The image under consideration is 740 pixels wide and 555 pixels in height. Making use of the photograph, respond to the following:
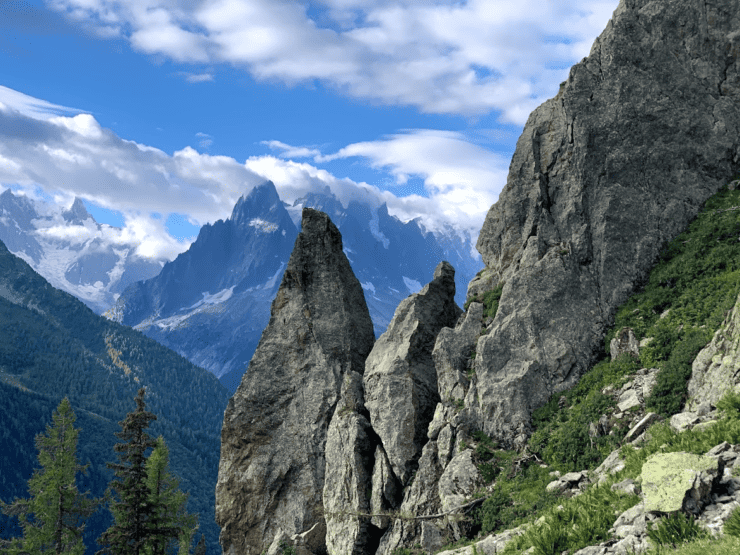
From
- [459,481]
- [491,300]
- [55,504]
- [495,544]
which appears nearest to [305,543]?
[459,481]

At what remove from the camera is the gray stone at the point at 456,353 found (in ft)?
93.6

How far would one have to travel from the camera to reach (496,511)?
22109 millimetres

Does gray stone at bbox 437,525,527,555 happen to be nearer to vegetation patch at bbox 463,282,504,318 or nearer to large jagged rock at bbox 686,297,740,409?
large jagged rock at bbox 686,297,740,409

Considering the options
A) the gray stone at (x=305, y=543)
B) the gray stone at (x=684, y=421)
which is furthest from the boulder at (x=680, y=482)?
the gray stone at (x=305, y=543)

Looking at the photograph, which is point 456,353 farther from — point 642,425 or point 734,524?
point 734,524

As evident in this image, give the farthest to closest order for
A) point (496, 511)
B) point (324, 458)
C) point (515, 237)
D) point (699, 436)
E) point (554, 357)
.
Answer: point (324, 458) < point (515, 237) < point (554, 357) < point (496, 511) < point (699, 436)

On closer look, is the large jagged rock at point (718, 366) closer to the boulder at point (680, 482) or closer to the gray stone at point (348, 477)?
the boulder at point (680, 482)

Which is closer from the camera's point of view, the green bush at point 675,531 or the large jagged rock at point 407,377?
the green bush at point 675,531

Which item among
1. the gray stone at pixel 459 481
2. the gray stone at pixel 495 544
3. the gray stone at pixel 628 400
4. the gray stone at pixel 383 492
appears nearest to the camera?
the gray stone at pixel 495 544

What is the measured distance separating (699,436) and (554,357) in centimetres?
1178

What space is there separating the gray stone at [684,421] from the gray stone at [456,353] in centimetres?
1161

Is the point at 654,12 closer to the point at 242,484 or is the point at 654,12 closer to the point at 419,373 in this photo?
the point at 419,373

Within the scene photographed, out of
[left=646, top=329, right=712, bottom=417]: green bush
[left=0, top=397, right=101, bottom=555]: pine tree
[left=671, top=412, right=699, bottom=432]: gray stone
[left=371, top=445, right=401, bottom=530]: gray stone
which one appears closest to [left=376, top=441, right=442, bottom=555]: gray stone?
[left=371, top=445, right=401, bottom=530]: gray stone

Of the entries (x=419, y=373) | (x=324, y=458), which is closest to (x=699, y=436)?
(x=419, y=373)
